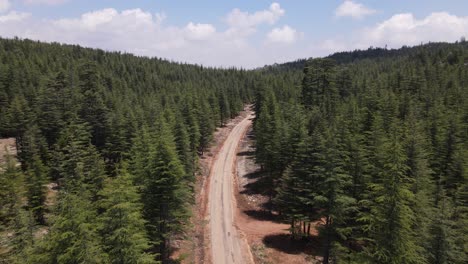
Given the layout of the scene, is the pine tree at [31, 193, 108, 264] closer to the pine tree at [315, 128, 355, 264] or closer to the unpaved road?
the pine tree at [315, 128, 355, 264]

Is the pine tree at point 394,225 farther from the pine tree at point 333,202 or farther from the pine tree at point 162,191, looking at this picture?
the pine tree at point 162,191

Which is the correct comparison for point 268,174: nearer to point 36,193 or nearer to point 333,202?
point 333,202

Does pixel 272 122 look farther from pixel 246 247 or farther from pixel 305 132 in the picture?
pixel 246 247

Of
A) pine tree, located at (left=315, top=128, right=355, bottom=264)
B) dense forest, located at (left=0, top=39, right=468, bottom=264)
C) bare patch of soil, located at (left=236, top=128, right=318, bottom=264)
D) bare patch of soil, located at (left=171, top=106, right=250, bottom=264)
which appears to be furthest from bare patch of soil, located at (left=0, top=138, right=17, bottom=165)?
pine tree, located at (left=315, top=128, right=355, bottom=264)

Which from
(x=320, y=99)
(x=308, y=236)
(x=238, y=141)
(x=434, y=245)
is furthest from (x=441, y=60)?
(x=434, y=245)

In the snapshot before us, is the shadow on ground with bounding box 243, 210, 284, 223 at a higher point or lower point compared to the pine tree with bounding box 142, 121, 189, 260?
lower

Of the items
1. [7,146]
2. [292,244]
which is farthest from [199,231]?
[7,146]
